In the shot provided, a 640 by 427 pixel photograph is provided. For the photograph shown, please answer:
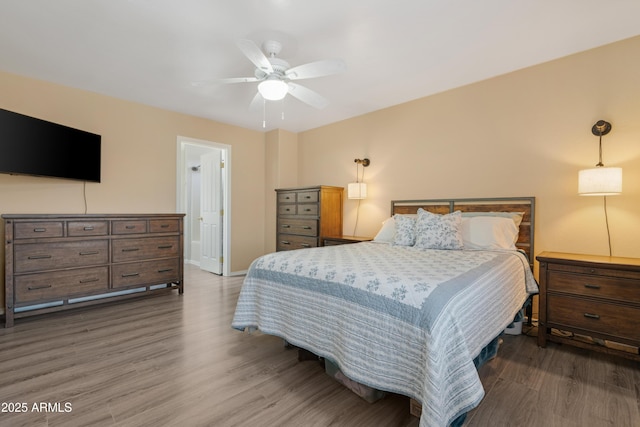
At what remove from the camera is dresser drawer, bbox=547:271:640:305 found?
210 cm

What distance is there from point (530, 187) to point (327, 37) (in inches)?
95.8

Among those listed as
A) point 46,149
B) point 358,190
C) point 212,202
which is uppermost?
point 46,149

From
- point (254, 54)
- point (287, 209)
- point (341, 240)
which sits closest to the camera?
point (254, 54)

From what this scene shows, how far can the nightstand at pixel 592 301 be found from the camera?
82.8 inches

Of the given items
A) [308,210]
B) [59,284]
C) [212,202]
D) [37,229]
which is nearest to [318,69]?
[308,210]

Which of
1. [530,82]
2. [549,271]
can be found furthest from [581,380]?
[530,82]

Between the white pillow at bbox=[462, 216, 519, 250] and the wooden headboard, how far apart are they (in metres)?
0.13

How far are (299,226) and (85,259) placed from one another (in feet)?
8.65

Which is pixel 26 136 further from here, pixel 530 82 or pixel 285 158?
pixel 530 82

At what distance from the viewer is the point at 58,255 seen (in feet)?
9.98

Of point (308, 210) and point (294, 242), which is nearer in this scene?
point (308, 210)

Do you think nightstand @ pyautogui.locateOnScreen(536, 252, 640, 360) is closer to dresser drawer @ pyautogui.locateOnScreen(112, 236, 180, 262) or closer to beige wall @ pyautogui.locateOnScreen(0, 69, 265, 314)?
dresser drawer @ pyautogui.locateOnScreen(112, 236, 180, 262)

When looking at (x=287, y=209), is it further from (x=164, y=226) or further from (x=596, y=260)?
(x=596, y=260)

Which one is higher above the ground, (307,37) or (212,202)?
(307,37)
